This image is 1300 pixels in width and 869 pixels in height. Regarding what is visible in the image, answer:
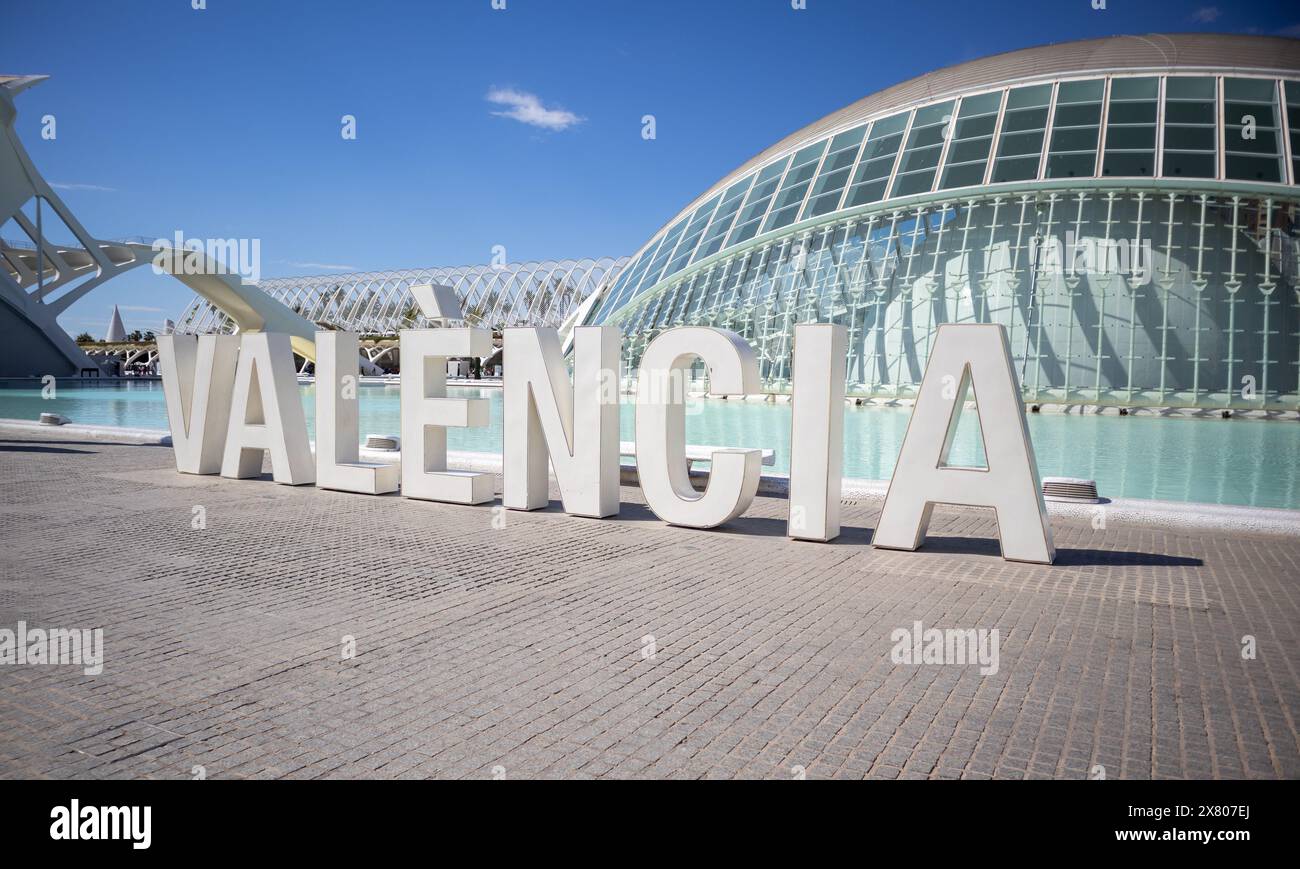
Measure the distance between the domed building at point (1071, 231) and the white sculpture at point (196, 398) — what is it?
68.2 ft

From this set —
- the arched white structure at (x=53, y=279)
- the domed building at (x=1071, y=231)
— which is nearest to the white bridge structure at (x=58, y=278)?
Answer: the arched white structure at (x=53, y=279)

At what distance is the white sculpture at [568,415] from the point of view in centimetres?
949

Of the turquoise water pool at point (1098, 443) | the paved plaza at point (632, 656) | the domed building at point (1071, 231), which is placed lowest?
the paved plaza at point (632, 656)

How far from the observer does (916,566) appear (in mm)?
7465

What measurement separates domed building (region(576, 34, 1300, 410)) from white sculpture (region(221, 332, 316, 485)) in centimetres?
2039

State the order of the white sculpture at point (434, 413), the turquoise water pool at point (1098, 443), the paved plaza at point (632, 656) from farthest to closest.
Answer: the turquoise water pool at point (1098, 443)
the white sculpture at point (434, 413)
the paved plaza at point (632, 656)

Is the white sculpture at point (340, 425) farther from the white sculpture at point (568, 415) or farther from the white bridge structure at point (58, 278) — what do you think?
the white bridge structure at point (58, 278)

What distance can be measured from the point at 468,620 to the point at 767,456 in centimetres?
724

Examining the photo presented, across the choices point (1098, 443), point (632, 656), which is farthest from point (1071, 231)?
point (632, 656)

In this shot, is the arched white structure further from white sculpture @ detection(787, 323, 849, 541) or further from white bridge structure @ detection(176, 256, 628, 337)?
white sculpture @ detection(787, 323, 849, 541)

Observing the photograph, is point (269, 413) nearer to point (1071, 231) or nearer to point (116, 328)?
point (1071, 231)

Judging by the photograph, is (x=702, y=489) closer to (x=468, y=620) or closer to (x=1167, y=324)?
(x=468, y=620)
